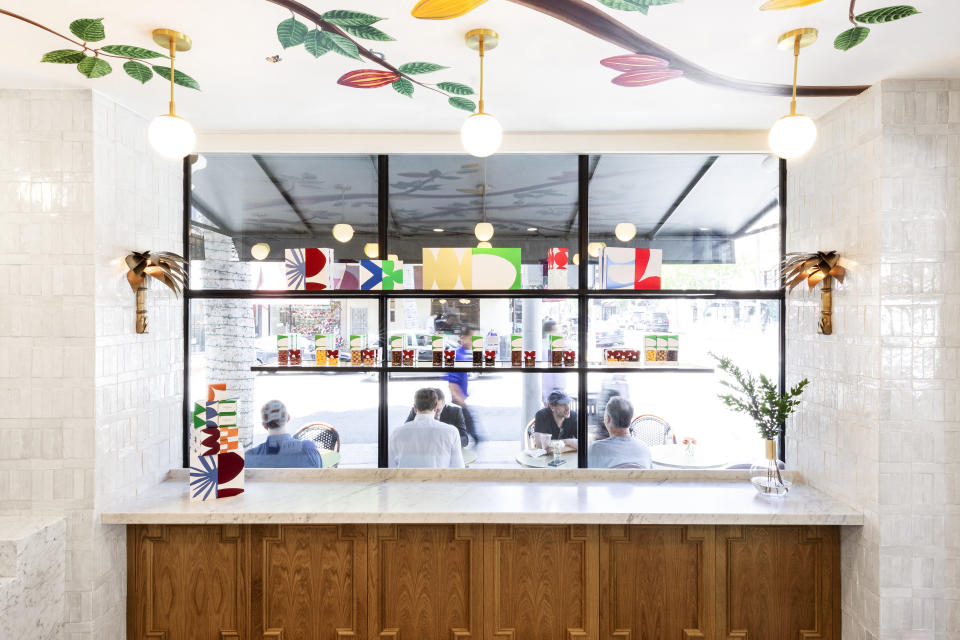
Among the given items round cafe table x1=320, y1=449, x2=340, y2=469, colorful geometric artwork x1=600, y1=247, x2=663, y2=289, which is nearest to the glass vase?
colorful geometric artwork x1=600, y1=247, x2=663, y2=289

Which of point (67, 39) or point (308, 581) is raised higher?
point (67, 39)

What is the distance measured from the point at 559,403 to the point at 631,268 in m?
0.88

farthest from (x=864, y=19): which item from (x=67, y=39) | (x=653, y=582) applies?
(x=67, y=39)

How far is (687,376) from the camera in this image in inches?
127

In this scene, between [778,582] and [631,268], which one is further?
[631,268]

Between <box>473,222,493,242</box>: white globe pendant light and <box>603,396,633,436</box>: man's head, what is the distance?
1186 millimetres

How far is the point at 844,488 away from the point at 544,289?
5.81ft

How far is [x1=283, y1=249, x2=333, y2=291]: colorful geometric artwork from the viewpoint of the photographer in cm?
320

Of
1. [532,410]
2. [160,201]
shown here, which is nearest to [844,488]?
[532,410]

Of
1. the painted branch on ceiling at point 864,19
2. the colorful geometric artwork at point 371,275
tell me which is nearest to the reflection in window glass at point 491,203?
the colorful geometric artwork at point 371,275

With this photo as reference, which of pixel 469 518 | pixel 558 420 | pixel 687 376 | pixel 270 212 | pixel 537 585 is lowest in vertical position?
pixel 537 585

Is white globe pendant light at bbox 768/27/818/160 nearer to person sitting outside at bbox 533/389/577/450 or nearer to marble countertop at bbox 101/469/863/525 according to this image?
marble countertop at bbox 101/469/863/525

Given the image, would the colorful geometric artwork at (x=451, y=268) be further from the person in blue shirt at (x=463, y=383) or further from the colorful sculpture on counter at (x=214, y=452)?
the colorful sculpture on counter at (x=214, y=452)

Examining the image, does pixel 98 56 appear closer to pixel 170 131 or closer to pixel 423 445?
pixel 170 131
